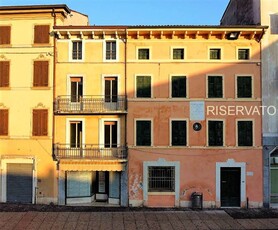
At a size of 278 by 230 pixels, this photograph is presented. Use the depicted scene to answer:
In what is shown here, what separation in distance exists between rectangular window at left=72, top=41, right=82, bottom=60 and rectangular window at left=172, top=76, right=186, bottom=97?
6.65 meters

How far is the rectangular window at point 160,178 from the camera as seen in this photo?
23.6 meters

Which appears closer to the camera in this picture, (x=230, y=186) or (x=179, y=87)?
(x=230, y=186)

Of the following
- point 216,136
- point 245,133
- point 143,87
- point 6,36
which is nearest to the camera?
point 245,133

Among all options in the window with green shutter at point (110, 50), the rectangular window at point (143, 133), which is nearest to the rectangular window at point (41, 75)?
the window with green shutter at point (110, 50)

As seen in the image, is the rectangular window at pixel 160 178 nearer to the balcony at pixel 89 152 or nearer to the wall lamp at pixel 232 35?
the balcony at pixel 89 152

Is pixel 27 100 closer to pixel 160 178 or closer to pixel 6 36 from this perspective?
pixel 6 36

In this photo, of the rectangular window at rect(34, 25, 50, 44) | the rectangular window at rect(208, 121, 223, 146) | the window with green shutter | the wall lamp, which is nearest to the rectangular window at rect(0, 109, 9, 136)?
the rectangular window at rect(34, 25, 50, 44)

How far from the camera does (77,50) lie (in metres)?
24.2

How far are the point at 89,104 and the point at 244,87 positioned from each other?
34.2ft

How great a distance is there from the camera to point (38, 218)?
2009cm

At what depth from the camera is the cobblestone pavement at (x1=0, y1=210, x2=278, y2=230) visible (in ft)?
61.3

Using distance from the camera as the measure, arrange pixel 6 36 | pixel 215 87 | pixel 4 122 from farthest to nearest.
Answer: pixel 6 36, pixel 4 122, pixel 215 87

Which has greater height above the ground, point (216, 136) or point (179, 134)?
point (179, 134)

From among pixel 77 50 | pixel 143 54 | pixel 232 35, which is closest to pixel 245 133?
pixel 232 35
